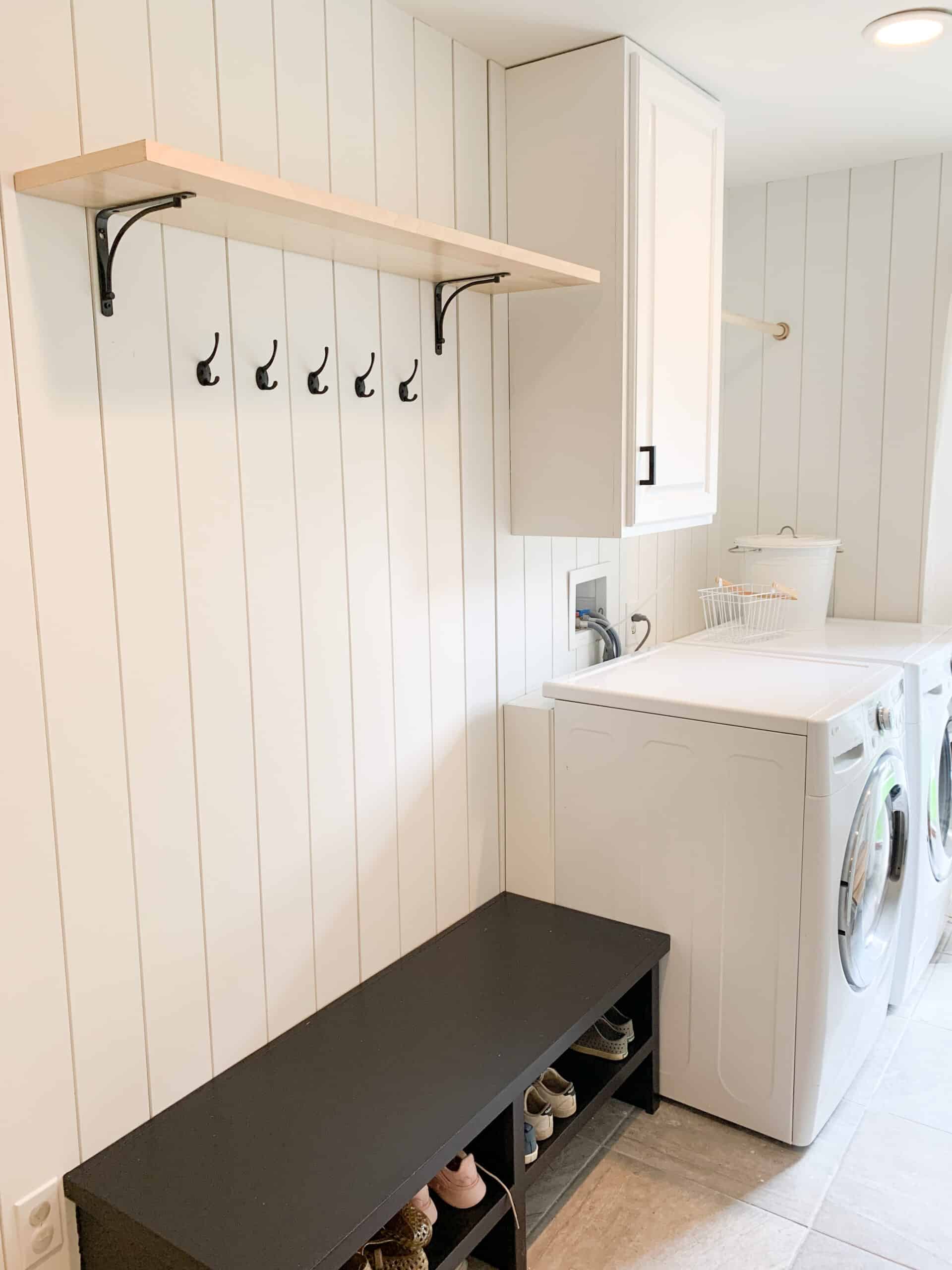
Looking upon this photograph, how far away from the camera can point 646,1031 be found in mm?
2158

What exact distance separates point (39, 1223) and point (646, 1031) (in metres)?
1.22

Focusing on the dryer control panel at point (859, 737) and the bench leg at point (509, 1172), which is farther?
the dryer control panel at point (859, 737)

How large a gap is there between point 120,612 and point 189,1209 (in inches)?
32.5

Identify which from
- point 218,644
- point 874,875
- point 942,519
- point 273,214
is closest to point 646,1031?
point 874,875

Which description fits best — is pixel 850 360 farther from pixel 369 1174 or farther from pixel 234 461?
pixel 369 1174

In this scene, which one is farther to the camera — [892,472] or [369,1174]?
[892,472]

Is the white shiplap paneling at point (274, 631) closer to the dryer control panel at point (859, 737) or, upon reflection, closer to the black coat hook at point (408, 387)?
the black coat hook at point (408, 387)

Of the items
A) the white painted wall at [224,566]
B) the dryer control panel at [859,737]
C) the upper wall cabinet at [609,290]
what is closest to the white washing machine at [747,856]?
the dryer control panel at [859,737]

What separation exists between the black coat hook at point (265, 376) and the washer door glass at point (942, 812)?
6.27 feet

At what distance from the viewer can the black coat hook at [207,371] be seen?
153 centimetres

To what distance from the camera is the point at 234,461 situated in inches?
A: 63.7

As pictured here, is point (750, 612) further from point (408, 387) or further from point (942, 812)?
point (408, 387)

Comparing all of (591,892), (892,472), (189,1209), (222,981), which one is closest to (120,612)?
(222,981)

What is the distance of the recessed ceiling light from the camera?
1932mm
